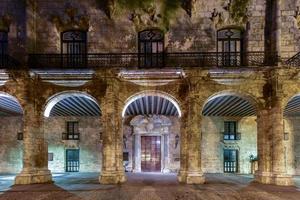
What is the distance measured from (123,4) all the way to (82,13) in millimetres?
2170

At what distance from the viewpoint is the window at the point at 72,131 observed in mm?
24141

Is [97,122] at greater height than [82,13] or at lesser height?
lesser

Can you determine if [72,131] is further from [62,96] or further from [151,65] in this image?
[151,65]

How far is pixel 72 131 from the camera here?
2430cm

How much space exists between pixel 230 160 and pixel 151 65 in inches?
396

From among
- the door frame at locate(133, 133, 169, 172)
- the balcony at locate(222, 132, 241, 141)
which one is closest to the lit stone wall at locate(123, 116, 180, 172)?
the door frame at locate(133, 133, 169, 172)

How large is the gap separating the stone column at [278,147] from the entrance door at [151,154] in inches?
377

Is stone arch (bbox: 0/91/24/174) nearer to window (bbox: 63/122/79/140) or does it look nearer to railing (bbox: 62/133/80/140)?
railing (bbox: 62/133/80/140)

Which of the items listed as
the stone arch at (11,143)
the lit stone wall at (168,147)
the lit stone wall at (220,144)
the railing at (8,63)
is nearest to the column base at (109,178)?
the railing at (8,63)

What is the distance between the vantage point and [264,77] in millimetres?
16734

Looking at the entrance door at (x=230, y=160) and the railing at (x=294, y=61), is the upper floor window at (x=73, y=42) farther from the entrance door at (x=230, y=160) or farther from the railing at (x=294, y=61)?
the entrance door at (x=230, y=160)

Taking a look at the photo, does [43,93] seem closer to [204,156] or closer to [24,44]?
[24,44]

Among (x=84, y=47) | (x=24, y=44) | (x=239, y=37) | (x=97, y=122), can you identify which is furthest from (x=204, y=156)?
(x=24, y=44)

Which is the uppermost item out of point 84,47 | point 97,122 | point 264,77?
point 84,47
